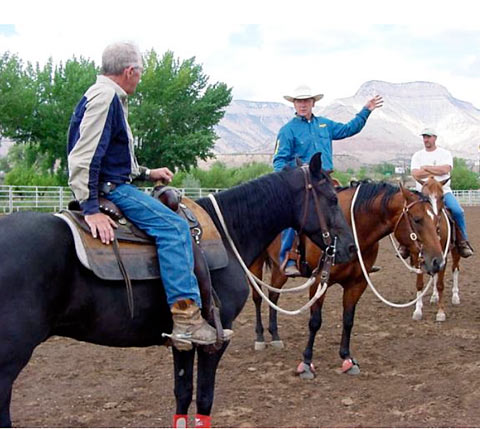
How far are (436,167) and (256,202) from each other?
4.61 meters

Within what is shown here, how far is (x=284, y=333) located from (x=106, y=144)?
498cm

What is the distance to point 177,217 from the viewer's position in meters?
3.46

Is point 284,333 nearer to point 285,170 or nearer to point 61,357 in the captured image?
point 61,357

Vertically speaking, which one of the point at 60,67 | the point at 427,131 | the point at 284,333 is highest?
the point at 60,67

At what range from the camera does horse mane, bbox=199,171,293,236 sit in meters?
4.18

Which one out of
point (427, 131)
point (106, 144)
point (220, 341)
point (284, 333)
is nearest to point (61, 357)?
point (284, 333)

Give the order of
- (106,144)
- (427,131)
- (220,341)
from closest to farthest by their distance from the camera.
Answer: (106,144)
(220,341)
(427,131)

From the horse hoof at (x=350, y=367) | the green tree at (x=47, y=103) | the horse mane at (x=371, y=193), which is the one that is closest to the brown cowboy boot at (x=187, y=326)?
the horse hoof at (x=350, y=367)

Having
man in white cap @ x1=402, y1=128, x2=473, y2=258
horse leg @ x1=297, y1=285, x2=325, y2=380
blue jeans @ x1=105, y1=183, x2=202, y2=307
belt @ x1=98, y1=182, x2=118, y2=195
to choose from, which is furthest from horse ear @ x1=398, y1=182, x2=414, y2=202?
belt @ x1=98, y1=182, x2=118, y2=195

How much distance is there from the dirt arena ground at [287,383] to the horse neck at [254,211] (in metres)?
1.54

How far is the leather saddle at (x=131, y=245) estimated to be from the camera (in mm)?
3232

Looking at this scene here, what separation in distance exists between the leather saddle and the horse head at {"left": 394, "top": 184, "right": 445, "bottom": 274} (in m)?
3.10

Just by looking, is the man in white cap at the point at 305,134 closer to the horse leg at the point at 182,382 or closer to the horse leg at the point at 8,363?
the horse leg at the point at 182,382

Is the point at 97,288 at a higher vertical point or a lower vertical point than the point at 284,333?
higher
